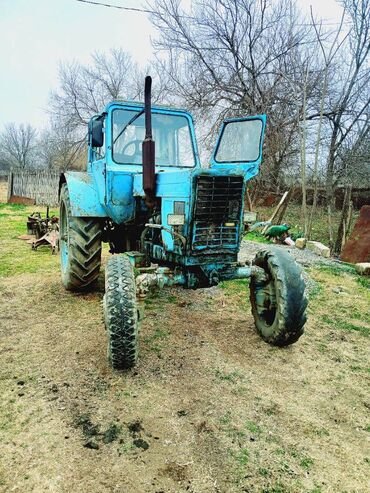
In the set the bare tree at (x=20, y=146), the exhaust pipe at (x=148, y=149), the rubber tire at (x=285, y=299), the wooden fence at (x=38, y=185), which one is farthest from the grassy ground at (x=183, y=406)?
the bare tree at (x=20, y=146)

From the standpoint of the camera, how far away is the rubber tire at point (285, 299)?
330 cm

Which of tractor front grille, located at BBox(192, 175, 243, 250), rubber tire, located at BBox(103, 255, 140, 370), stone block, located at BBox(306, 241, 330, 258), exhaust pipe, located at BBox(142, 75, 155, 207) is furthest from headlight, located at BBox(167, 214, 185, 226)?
stone block, located at BBox(306, 241, 330, 258)

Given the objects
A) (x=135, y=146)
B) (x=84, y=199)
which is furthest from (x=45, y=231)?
(x=135, y=146)

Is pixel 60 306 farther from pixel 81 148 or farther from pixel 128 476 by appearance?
pixel 81 148

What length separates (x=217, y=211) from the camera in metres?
3.35

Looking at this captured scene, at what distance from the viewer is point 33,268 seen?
605 cm

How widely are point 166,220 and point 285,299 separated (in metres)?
1.21

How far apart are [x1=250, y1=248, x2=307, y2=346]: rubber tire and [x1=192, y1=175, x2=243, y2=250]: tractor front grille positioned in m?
0.41

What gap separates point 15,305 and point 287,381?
3054 mm

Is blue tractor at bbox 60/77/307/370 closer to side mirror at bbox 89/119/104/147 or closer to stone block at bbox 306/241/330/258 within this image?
side mirror at bbox 89/119/104/147

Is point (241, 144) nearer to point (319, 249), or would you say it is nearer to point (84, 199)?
point (84, 199)

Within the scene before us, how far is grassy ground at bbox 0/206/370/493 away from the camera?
204 cm

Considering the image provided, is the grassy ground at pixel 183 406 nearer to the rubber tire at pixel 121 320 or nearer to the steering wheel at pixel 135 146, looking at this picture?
the rubber tire at pixel 121 320

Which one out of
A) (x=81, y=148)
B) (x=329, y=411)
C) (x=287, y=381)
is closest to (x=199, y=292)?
(x=287, y=381)
